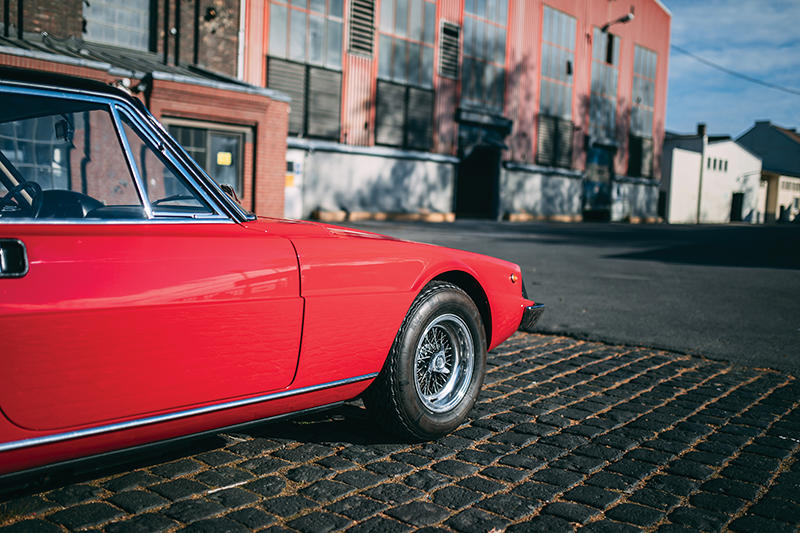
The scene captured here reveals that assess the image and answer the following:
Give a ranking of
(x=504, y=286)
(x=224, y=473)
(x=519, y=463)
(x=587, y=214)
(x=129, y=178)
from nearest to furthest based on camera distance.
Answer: (x=129, y=178) → (x=224, y=473) → (x=519, y=463) → (x=504, y=286) → (x=587, y=214)

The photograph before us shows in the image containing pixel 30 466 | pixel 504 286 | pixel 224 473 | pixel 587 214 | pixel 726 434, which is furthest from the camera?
pixel 587 214

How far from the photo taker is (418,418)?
9.70 ft

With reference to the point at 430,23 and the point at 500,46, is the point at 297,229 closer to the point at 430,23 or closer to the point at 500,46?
the point at 430,23

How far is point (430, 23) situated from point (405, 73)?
2.48m

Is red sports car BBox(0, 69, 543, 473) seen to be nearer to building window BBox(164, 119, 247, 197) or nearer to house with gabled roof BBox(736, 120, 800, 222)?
building window BBox(164, 119, 247, 197)

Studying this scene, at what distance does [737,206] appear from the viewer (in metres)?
60.9

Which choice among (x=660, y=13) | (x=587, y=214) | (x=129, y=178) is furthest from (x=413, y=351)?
(x=660, y=13)

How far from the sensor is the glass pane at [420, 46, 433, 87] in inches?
1102

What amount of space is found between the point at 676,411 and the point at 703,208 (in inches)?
2205

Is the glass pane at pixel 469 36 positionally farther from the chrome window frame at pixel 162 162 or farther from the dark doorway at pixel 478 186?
the chrome window frame at pixel 162 162

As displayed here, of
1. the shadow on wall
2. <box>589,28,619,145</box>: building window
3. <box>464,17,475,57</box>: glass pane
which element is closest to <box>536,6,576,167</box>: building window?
<box>589,28,619,145</box>: building window

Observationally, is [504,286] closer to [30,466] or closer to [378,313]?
[378,313]

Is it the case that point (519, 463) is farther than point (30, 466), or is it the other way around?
point (519, 463)

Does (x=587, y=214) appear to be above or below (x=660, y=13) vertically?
below
